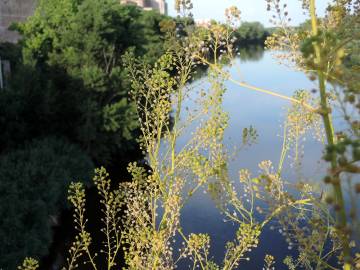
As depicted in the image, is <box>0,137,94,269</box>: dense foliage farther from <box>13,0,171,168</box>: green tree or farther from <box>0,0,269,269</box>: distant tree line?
<box>13,0,171,168</box>: green tree

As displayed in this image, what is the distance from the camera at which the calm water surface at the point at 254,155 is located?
1803 cm


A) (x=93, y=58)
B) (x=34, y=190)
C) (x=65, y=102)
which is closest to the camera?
(x=34, y=190)

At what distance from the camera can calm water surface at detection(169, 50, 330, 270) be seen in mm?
18031

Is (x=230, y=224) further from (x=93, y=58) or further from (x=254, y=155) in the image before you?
(x=93, y=58)

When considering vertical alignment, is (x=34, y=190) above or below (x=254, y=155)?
above

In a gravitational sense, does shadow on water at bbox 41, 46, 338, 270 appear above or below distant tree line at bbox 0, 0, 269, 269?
below

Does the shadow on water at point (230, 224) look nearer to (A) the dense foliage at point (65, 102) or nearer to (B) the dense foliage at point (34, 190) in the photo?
(B) the dense foliage at point (34, 190)

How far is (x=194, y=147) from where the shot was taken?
5012mm

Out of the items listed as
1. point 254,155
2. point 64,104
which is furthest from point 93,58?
point 254,155

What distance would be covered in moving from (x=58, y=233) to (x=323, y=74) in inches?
836

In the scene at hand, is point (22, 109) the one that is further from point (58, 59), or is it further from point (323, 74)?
point (323, 74)

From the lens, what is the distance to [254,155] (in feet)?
92.9

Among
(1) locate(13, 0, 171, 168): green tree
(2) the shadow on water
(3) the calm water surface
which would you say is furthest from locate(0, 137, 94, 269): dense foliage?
(3) the calm water surface

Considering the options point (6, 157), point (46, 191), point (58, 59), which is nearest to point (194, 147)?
point (46, 191)
